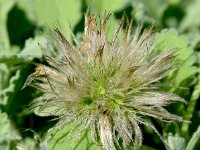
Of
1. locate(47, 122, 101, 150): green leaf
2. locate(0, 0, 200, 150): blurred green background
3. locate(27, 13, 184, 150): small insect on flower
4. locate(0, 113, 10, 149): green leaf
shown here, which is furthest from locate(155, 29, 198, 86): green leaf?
locate(0, 113, 10, 149): green leaf

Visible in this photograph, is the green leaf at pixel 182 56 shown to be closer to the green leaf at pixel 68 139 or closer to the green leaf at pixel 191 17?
the green leaf at pixel 68 139

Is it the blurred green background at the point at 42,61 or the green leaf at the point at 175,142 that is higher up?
the blurred green background at the point at 42,61

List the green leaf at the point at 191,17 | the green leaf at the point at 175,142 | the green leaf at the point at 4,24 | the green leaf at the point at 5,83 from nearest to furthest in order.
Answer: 1. the green leaf at the point at 175,142
2. the green leaf at the point at 5,83
3. the green leaf at the point at 4,24
4. the green leaf at the point at 191,17

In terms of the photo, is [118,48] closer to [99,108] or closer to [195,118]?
[99,108]

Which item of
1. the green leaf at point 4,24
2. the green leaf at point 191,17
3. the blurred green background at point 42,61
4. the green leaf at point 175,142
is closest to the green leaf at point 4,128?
the blurred green background at point 42,61

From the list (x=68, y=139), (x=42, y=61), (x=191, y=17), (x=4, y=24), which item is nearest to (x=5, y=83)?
(x=42, y=61)
